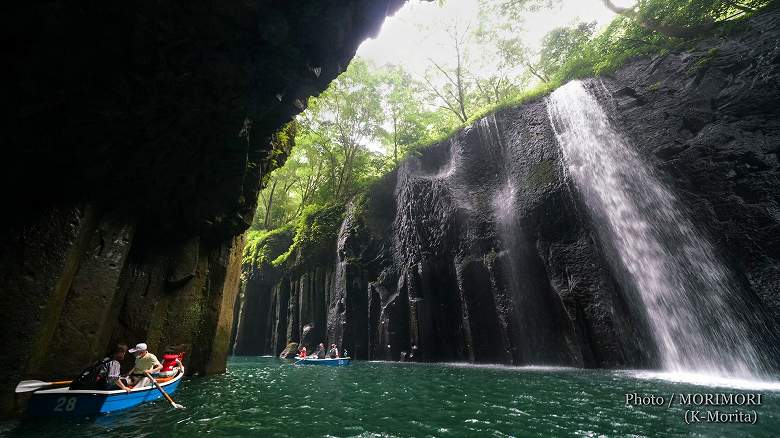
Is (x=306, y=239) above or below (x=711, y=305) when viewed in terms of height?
above

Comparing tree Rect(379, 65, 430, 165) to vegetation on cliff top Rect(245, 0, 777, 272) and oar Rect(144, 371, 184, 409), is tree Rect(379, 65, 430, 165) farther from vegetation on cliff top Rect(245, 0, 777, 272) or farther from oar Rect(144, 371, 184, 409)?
oar Rect(144, 371, 184, 409)

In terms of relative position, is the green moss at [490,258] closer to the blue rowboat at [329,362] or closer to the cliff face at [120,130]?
the blue rowboat at [329,362]

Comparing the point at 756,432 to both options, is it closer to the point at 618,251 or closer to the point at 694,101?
the point at 618,251

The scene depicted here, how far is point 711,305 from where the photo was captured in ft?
33.4

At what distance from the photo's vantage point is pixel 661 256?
459 inches

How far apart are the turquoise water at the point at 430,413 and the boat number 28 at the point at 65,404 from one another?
0.21 m

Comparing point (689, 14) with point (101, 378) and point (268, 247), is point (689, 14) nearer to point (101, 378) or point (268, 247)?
point (101, 378)

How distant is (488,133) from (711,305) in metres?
12.8

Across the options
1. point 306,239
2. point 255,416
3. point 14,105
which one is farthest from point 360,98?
point 255,416

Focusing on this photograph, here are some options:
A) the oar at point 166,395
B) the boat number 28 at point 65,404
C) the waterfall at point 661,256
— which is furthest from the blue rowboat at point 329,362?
the waterfall at point 661,256

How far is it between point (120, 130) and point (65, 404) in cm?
558

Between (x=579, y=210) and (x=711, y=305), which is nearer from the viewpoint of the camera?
(x=711, y=305)

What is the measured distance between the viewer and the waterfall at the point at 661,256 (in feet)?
31.9

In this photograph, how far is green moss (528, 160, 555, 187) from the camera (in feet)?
50.2
